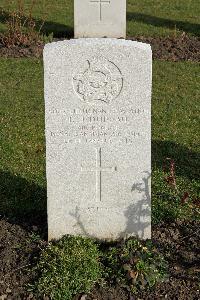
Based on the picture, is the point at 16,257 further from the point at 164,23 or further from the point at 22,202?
the point at 164,23

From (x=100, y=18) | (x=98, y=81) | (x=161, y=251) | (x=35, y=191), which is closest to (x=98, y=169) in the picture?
(x=98, y=81)

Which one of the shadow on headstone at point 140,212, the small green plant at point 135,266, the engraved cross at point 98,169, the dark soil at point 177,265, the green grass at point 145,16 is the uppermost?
the engraved cross at point 98,169

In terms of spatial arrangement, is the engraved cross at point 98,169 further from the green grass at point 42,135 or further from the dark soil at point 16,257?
the green grass at point 42,135

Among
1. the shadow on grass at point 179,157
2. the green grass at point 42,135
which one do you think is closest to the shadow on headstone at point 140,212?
the green grass at point 42,135

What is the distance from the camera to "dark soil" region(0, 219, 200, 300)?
4.25 metres

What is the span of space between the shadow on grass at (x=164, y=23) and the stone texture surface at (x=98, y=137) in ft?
26.4

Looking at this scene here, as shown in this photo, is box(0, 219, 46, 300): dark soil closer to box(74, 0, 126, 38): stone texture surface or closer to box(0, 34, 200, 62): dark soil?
box(0, 34, 200, 62): dark soil

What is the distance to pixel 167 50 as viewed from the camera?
10625 millimetres

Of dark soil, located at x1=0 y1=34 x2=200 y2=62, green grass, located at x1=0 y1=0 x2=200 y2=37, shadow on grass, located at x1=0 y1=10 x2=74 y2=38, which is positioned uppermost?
dark soil, located at x1=0 y1=34 x2=200 y2=62

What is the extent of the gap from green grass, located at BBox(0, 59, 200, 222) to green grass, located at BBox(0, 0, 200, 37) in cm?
225

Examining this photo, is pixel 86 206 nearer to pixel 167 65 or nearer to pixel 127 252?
pixel 127 252

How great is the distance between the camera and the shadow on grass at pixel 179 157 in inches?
244

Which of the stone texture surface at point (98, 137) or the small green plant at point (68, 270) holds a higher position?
the stone texture surface at point (98, 137)

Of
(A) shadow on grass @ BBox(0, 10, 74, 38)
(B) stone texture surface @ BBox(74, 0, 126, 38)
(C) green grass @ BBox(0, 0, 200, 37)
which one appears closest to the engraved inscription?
(B) stone texture surface @ BBox(74, 0, 126, 38)
